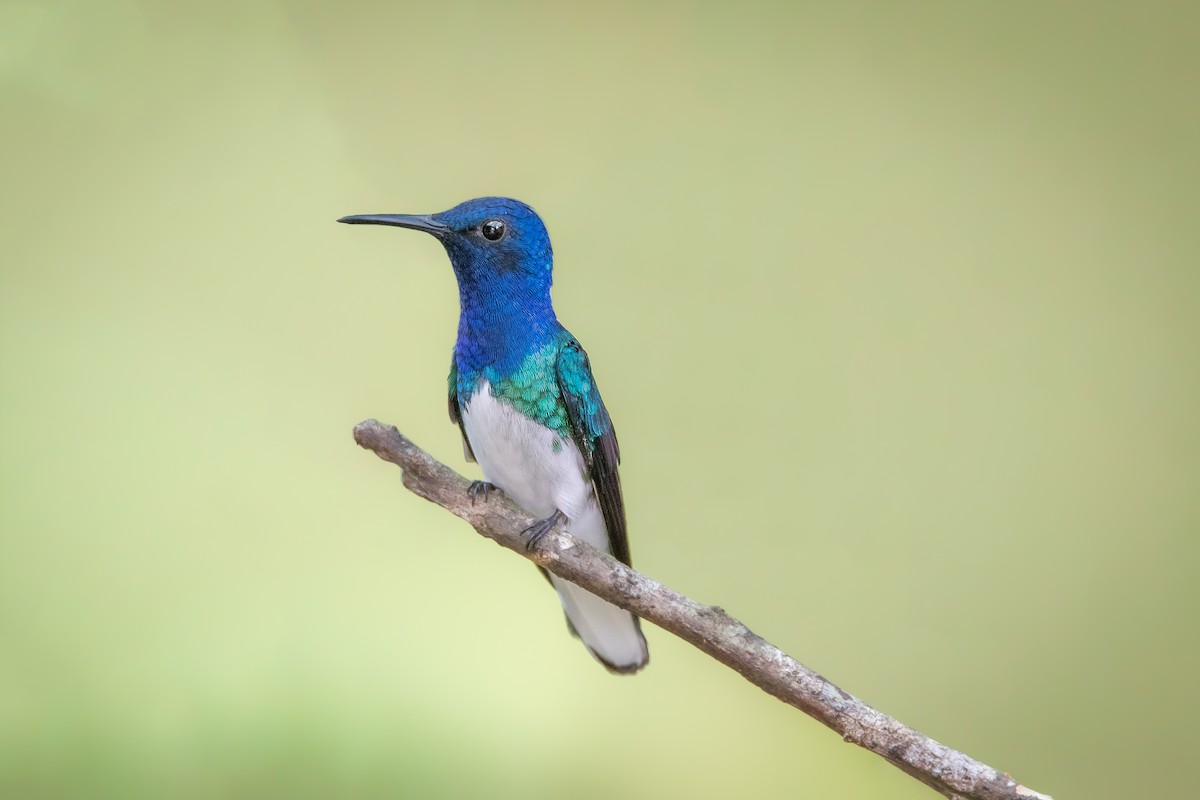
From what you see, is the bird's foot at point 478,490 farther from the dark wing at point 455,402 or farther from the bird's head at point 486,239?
the bird's head at point 486,239

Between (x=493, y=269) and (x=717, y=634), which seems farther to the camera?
(x=493, y=269)

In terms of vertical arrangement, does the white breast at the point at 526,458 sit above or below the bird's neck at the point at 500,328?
below

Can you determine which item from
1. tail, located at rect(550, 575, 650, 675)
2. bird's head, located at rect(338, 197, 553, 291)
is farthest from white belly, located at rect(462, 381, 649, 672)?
bird's head, located at rect(338, 197, 553, 291)

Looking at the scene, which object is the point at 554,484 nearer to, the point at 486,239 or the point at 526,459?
the point at 526,459

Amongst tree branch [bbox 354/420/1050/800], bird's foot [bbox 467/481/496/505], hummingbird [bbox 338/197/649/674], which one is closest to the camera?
tree branch [bbox 354/420/1050/800]

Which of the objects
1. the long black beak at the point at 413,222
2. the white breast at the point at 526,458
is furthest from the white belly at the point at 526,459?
the long black beak at the point at 413,222

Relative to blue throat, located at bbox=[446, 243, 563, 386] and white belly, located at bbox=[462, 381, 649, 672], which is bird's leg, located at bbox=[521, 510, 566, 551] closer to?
white belly, located at bbox=[462, 381, 649, 672]

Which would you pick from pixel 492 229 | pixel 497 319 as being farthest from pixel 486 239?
pixel 497 319
